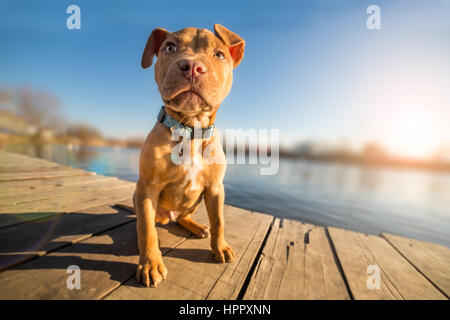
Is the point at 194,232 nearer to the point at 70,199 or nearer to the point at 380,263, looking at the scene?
the point at 380,263

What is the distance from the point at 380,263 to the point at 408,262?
36 centimetres

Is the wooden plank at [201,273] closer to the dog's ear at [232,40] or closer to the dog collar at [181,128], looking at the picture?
the dog collar at [181,128]

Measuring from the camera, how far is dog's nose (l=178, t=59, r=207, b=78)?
1376mm

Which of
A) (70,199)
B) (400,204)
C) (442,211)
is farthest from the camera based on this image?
(400,204)

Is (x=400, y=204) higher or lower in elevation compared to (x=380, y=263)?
lower

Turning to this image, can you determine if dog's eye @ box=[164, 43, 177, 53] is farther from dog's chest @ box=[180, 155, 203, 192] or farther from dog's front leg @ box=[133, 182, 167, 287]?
dog's front leg @ box=[133, 182, 167, 287]

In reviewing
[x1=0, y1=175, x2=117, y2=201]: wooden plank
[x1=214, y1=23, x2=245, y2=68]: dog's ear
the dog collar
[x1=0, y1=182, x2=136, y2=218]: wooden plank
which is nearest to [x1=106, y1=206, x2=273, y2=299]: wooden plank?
the dog collar

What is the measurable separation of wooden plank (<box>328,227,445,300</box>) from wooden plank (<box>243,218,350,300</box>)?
0.12 meters

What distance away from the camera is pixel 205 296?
1.28 m

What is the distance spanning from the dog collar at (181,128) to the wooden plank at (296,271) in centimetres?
129

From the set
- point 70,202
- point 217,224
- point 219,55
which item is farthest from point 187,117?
point 70,202
